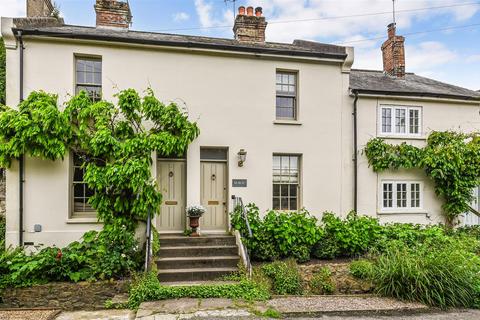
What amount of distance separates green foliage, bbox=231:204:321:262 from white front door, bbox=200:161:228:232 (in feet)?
2.72

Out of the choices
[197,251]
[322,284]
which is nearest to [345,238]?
[322,284]

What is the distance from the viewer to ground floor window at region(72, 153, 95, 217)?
905 cm

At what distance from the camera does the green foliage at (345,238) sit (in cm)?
917

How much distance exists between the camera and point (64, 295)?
23.4ft

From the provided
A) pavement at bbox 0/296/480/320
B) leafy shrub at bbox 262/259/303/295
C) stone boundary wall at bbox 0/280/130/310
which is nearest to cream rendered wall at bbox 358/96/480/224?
leafy shrub at bbox 262/259/303/295

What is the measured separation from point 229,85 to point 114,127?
3740mm

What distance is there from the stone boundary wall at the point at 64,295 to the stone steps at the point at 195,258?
1.13 metres

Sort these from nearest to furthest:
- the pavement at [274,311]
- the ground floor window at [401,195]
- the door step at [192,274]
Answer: the pavement at [274,311]
the door step at [192,274]
the ground floor window at [401,195]

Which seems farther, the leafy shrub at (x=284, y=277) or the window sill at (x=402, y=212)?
the window sill at (x=402, y=212)

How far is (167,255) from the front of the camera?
822 centimetres

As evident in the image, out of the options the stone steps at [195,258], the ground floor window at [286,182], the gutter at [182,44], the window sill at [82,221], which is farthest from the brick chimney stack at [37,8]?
the ground floor window at [286,182]

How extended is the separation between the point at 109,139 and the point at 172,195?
8.41 feet

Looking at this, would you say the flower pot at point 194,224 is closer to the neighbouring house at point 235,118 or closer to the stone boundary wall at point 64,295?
the neighbouring house at point 235,118

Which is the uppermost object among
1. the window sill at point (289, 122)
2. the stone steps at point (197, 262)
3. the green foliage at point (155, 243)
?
the window sill at point (289, 122)
